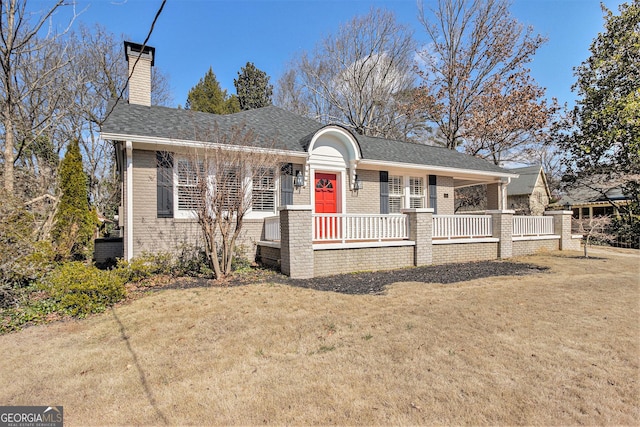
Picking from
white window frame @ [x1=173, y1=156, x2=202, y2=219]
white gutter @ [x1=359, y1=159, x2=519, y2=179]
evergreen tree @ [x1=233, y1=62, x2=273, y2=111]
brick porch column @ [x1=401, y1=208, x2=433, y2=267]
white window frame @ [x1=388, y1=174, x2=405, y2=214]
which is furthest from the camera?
evergreen tree @ [x1=233, y1=62, x2=273, y2=111]

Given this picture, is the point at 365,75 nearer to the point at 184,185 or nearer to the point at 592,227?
the point at 592,227

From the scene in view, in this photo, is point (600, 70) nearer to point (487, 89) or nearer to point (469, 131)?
point (487, 89)

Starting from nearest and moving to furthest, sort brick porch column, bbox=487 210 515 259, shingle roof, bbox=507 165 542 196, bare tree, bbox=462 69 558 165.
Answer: brick porch column, bbox=487 210 515 259, bare tree, bbox=462 69 558 165, shingle roof, bbox=507 165 542 196

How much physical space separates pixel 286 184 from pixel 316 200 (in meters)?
1.27

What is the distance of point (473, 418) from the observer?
2.59 m

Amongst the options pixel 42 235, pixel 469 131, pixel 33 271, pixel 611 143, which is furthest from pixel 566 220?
pixel 42 235

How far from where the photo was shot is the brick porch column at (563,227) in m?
13.3

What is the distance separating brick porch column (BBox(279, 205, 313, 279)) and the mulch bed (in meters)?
0.28

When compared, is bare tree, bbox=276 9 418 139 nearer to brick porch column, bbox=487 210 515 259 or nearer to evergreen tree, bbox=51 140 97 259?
brick porch column, bbox=487 210 515 259

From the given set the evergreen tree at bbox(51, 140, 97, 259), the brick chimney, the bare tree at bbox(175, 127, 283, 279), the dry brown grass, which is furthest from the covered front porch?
the evergreen tree at bbox(51, 140, 97, 259)

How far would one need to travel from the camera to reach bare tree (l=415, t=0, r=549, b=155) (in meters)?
20.2

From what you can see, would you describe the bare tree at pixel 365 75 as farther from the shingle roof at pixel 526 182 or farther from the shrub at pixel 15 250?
the shrub at pixel 15 250

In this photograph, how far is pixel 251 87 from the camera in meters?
28.1

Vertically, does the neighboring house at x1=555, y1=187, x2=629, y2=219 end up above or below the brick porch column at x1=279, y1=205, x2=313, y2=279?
above
